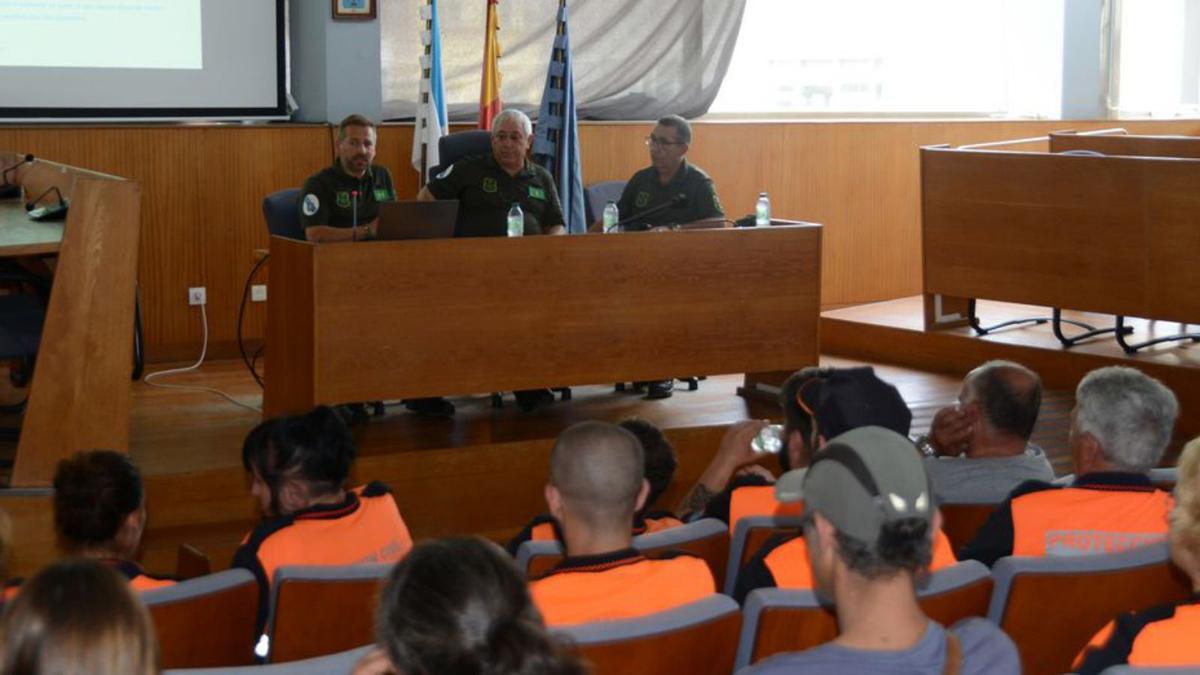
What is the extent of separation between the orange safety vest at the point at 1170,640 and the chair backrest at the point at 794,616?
32cm

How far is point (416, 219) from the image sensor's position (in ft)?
17.4

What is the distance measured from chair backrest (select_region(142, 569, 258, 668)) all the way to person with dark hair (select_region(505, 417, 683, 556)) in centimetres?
69

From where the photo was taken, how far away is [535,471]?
18.1ft

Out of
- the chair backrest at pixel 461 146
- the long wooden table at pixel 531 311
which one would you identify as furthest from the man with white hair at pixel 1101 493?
the chair backrest at pixel 461 146

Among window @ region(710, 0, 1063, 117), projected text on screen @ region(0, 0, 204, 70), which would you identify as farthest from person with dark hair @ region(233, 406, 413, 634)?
window @ region(710, 0, 1063, 117)

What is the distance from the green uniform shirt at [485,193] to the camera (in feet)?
20.1

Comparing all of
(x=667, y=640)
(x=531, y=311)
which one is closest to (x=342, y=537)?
(x=667, y=640)

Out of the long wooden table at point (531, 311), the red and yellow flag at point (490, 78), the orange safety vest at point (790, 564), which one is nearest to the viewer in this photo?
the orange safety vest at point (790, 564)

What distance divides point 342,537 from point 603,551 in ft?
2.59

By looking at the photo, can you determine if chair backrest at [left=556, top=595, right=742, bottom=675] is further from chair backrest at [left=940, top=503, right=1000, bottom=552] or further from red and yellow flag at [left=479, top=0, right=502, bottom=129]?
red and yellow flag at [left=479, top=0, right=502, bottom=129]

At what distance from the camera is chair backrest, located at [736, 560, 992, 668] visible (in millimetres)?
2285

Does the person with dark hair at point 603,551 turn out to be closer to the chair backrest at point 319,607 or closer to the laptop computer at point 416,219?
the chair backrest at point 319,607

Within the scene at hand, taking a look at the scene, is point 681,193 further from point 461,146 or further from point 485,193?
point 461,146

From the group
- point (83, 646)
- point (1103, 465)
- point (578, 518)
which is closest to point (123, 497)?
point (578, 518)
